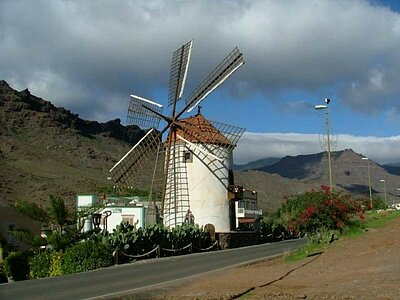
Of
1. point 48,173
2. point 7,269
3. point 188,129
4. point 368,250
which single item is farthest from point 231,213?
point 48,173

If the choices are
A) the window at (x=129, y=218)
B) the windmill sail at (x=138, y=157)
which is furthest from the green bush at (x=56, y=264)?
the windmill sail at (x=138, y=157)

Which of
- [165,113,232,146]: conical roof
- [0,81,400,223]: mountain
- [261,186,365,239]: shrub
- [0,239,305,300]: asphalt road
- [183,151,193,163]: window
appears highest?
[0,81,400,223]: mountain

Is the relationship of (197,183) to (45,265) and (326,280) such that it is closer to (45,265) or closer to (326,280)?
(45,265)

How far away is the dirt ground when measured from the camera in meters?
12.5

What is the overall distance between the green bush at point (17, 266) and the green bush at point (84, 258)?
1.85 meters

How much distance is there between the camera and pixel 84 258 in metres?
26.3

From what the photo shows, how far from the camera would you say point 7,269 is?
26.0 metres

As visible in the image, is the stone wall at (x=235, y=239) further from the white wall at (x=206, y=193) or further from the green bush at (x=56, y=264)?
the green bush at (x=56, y=264)

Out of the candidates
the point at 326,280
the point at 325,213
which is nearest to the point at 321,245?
the point at 325,213

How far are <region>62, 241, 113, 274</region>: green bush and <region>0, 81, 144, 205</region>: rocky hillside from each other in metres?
52.4

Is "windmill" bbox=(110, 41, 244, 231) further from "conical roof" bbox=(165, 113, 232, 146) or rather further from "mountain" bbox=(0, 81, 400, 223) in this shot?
"mountain" bbox=(0, 81, 400, 223)

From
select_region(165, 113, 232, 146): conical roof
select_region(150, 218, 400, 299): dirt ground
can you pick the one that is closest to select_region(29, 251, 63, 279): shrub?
select_region(150, 218, 400, 299): dirt ground

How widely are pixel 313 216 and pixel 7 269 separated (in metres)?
13.7

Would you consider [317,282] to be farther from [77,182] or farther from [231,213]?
[77,182]
